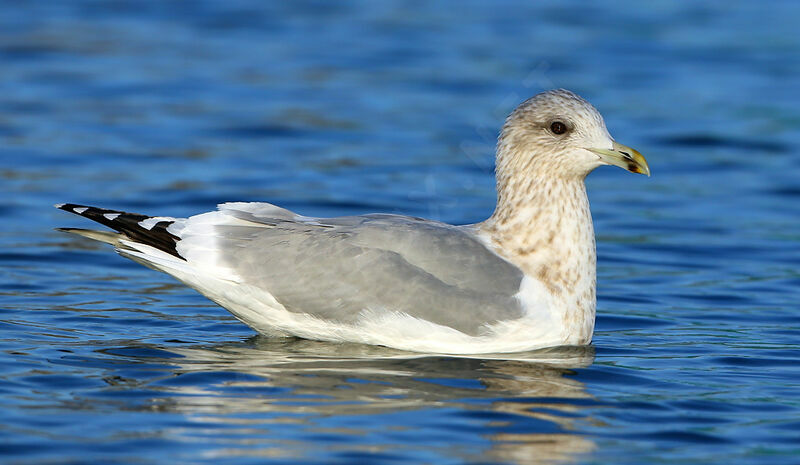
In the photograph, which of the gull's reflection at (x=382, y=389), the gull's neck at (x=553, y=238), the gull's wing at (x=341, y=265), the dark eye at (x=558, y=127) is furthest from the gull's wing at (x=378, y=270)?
the dark eye at (x=558, y=127)

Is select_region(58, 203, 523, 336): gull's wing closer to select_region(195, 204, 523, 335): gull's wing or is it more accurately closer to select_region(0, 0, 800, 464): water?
select_region(195, 204, 523, 335): gull's wing

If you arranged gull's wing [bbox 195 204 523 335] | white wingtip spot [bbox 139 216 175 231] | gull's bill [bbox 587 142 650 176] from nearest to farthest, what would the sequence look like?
1. gull's wing [bbox 195 204 523 335]
2. gull's bill [bbox 587 142 650 176]
3. white wingtip spot [bbox 139 216 175 231]

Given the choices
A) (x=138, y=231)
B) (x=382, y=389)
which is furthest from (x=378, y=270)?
(x=138, y=231)

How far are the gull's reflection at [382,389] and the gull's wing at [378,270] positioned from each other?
29 cm

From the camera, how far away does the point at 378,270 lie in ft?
26.5

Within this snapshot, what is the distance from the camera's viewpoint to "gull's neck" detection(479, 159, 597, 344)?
8.27 metres

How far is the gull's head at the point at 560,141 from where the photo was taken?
832cm

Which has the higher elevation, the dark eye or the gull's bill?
the dark eye

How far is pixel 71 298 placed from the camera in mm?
9742

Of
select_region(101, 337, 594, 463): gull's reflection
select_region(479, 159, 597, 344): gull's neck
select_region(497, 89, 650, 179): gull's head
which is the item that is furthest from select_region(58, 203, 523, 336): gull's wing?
select_region(497, 89, 650, 179): gull's head

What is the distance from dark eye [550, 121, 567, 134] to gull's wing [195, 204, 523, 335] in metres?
0.81

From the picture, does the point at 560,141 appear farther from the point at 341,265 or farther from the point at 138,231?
the point at 138,231

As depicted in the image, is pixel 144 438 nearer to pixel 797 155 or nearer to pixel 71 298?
pixel 71 298

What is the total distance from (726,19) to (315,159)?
31.7 feet
